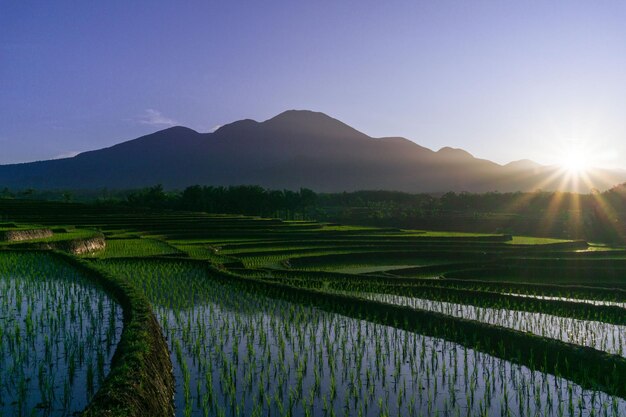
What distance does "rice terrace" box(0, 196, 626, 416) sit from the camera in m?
7.14

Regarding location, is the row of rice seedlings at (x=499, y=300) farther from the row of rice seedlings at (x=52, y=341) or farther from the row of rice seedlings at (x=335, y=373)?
the row of rice seedlings at (x=52, y=341)

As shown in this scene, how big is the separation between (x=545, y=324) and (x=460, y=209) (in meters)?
69.2

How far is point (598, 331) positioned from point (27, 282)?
1383cm

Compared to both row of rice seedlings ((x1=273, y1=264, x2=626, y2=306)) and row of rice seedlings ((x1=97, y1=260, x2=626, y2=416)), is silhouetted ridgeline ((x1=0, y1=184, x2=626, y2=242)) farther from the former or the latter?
row of rice seedlings ((x1=97, y1=260, x2=626, y2=416))

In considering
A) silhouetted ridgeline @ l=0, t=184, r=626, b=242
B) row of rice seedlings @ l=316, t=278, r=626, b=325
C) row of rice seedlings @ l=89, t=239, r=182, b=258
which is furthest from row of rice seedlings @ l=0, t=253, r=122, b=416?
silhouetted ridgeline @ l=0, t=184, r=626, b=242

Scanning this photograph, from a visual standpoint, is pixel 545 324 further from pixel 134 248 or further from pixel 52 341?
pixel 134 248

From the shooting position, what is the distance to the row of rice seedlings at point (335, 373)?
7211mm

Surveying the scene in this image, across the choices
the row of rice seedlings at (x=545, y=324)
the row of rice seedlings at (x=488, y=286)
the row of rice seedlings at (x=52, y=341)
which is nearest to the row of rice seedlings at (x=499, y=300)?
the row of rice seedlings at (x=545, y=324)

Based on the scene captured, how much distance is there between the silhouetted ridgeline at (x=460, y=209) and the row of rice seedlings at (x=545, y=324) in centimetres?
3596

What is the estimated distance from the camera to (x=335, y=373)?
8.52 meters

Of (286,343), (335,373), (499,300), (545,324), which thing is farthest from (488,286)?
(335,373)

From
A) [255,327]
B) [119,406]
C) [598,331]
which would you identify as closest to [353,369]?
[255,327]

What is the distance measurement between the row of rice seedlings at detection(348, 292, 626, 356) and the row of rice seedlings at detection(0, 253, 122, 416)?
7122 mm

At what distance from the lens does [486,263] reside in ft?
84.4
